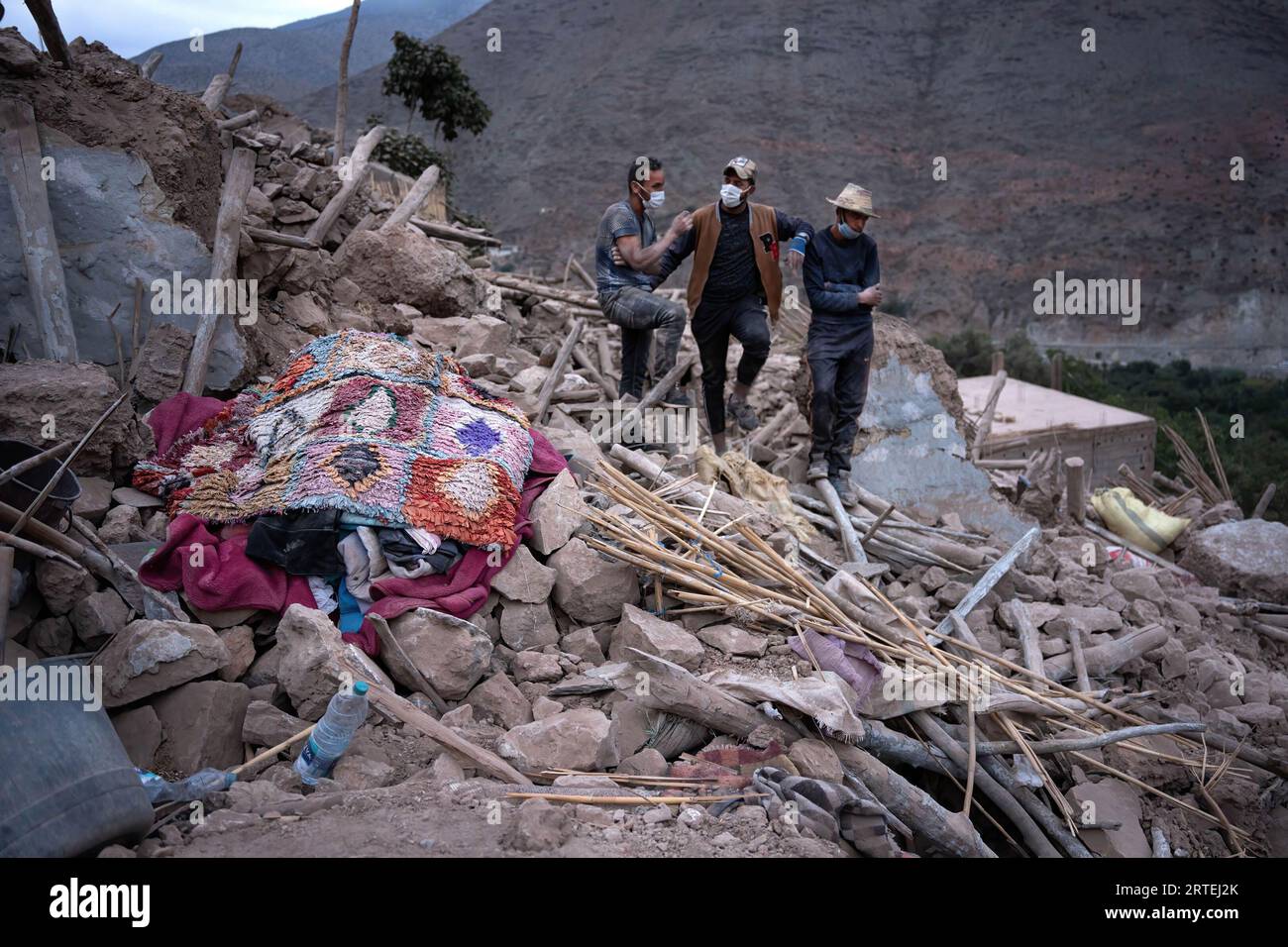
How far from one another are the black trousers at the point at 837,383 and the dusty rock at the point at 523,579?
2.51 meters

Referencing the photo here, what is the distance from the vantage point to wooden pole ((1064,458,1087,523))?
7.53 metres

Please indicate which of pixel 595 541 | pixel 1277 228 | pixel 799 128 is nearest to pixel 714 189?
pixel 799 128

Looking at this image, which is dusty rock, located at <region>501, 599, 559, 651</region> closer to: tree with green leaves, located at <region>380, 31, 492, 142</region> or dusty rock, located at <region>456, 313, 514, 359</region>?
dusty rock, located at <region>456, 313, 514, 359</region>

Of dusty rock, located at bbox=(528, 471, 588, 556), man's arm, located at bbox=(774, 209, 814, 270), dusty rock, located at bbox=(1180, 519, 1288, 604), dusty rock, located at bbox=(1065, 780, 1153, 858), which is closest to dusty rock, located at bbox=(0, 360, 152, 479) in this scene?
dusty rock, located at bbox=(528, 471, 588, 556)

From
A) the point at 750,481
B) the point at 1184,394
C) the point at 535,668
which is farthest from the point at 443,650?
the point at 1184,394

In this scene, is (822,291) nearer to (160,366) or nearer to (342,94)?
(160,366)

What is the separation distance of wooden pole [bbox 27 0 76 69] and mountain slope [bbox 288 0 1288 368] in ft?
80.0

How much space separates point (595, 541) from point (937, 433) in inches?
133

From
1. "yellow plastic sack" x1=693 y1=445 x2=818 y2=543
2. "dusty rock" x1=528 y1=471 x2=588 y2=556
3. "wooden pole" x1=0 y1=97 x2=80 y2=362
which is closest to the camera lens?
"dusty rock" x1=528 y1=471 x2=588 y2=556

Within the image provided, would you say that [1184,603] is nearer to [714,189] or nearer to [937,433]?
[937,433]

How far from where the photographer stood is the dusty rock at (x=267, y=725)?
3.45 meters

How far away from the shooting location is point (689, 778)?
3.47 metres

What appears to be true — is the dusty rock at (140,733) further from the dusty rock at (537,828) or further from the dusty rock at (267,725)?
the dusty rock at (537,828)

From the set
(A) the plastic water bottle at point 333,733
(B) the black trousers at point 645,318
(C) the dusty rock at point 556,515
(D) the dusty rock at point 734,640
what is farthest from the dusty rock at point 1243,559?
(A) the plastic water bottle at point 333,733
